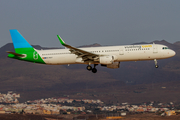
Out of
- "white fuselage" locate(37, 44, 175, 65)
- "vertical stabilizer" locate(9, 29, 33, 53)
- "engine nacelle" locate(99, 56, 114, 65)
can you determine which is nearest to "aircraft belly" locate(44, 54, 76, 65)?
"white fuselage" locate(37, 44, 175, 65)

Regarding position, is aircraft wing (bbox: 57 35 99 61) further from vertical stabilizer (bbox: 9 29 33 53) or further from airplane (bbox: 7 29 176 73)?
vertical stabilizer (bbox: 9 29 33 53)

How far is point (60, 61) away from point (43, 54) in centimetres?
371

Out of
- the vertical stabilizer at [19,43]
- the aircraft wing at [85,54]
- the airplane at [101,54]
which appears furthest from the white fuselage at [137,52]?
the vertical stabilizer at [19,43]

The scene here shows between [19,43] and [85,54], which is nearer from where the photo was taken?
[85,54]

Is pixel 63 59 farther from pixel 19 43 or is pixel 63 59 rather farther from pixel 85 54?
pixel 19 43

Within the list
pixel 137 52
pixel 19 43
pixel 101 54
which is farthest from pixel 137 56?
pixel 19 43

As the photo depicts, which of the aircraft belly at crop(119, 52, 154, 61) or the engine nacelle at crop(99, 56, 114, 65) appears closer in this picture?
the engine nacelle at crop(99, 56, 114, 65)

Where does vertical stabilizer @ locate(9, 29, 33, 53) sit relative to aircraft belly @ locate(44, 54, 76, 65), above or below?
above

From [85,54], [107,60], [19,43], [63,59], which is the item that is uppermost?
[19,43]

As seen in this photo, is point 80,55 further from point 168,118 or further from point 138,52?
point 168,118

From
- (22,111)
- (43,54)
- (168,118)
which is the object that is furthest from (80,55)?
(22,111)

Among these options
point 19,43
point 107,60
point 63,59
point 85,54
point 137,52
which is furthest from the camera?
point 19,43

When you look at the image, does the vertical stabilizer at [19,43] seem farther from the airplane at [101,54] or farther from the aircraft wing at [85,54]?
the aircraft wing at [85,54]

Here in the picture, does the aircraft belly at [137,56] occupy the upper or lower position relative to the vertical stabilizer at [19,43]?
lower
